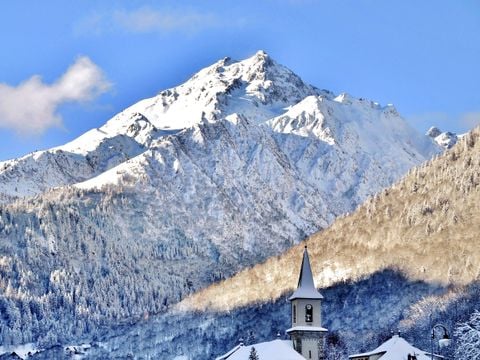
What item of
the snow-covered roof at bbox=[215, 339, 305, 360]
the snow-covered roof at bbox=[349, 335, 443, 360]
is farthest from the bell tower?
the snow-covered roof at bbox=[349, 335, 443, 360]

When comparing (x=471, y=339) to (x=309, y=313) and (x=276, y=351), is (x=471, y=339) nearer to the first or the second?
(x=276, y=351)

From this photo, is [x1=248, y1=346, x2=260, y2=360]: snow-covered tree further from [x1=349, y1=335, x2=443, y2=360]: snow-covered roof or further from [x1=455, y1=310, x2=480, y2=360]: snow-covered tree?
[x1=455, y1=310, x2=480, y2=360]: snow-covered tree

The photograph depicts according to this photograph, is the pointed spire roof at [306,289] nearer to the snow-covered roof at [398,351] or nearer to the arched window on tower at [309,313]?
the arched window on tower at [309,313]

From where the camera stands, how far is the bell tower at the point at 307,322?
168m

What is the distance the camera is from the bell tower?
167875mm

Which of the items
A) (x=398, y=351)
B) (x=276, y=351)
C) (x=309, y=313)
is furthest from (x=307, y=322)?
(x=398, y=351)

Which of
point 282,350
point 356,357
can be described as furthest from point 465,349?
point 356,357

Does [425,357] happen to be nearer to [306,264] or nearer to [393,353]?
[393,353]

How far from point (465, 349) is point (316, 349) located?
80167 mm

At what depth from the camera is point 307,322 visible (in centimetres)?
17025

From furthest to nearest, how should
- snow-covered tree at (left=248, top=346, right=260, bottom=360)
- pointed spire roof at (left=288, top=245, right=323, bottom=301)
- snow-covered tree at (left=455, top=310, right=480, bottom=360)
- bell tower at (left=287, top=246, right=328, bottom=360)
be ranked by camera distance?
pointed spire roof at (left=288, top=245, right=323, bottom=301) → bell tower at (left=287, top=246, right=328, bottom=360) → snow-covered tree at (left=248, top=346, right=260, bottom=360) → snow-covered tree at (left=455, top=310, right=480, bottom=360)

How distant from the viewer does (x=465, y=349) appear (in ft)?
292

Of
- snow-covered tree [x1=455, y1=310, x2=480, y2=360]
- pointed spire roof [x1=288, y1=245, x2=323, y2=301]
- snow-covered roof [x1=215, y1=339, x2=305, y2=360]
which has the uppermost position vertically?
pointed spire roof [x1=288, y1=245, x2=323, y2=301]

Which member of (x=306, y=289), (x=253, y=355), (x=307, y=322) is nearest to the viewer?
(x=253, y=355)
